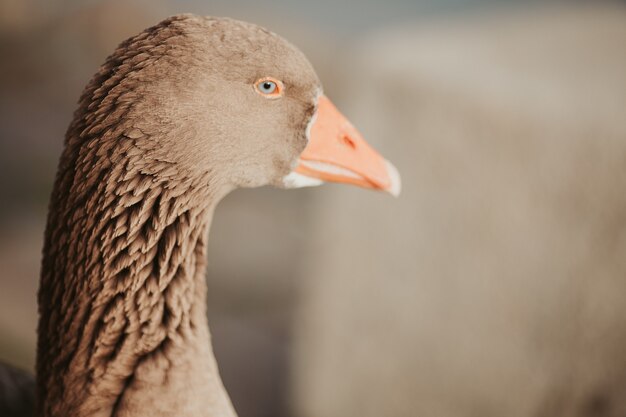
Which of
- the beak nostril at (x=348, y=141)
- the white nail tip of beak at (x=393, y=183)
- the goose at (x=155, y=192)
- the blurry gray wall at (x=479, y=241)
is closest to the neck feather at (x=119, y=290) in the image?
the goose at (x=155, y=192)

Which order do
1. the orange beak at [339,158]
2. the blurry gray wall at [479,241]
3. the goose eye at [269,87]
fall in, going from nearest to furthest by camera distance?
the goose eye at [269,87] < the orange beak at [339,158] < the blurry gray wall at [479,241]

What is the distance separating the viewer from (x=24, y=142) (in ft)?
17.6

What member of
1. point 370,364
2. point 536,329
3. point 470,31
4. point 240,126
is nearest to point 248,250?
point 370,364

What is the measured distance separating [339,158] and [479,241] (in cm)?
120

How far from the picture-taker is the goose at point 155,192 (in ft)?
4.95

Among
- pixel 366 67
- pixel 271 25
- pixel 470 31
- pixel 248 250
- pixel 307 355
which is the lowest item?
pixel 307 355

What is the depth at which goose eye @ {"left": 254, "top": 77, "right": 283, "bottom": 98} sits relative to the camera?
5.36 feet

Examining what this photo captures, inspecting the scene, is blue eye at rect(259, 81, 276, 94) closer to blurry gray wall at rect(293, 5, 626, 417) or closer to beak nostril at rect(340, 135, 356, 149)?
beak nostril at rect(340, 135, 356, 149)

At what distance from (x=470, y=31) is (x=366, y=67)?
861 millimetres

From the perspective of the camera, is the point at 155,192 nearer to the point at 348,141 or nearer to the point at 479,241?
the point at 348,141

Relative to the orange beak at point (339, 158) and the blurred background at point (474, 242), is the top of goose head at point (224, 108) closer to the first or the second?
the orange beak at point (339, 158)

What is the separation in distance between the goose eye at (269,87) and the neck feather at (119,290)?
0.94ft

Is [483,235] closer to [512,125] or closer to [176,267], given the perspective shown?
[512,125]

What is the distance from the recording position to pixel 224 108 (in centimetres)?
160
